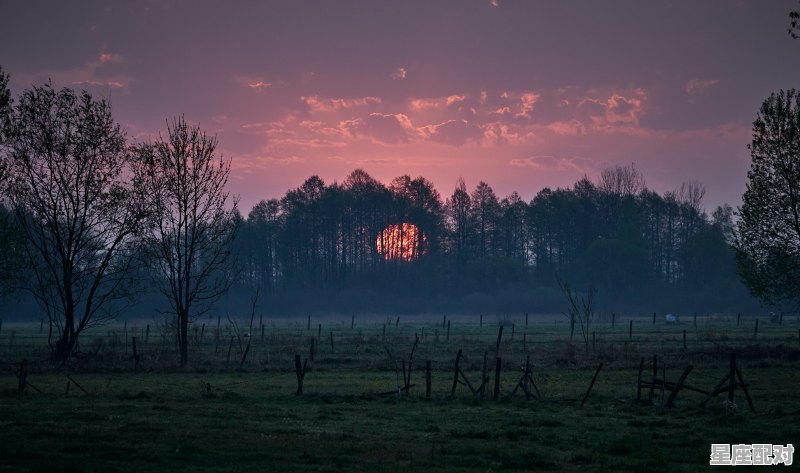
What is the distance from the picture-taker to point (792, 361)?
132 ft

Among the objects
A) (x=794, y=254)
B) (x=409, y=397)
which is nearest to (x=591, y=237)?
(x=794, y=254)

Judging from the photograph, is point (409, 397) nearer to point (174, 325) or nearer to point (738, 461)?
point (738, 461)

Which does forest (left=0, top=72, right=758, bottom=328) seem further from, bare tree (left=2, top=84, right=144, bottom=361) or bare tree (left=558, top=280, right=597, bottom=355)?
bare tree (left=2, top=84, right=144, bottom=361)

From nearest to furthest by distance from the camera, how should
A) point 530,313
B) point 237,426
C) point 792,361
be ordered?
1. point 237,426
2. point 792,361
3. point 530,313

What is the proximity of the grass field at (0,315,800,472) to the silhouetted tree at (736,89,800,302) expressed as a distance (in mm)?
4252

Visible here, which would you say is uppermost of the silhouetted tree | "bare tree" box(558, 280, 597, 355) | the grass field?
the silhouetted tree

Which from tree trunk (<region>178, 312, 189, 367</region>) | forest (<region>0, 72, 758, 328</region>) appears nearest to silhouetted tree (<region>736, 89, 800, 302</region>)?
tree trunk (<region>178, 312, 189, 367</region>)

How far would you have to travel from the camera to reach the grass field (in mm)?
15961

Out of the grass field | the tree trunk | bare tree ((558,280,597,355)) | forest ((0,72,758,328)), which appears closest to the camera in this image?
the grass field

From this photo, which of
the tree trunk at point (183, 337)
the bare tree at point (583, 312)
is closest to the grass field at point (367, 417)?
the tree trunk at point (183, 337)

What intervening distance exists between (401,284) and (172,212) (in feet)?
282

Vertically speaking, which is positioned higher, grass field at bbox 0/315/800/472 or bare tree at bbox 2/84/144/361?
bare tree at bbox 2/84/144/361

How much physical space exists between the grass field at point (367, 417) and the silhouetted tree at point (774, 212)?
13.9 ft

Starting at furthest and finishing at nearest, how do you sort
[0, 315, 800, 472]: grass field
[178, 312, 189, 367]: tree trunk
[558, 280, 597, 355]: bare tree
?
[558, 280, 597, 355]: bare tree < [178, 312, 189, 367]: tree trunk < [0, 315, 800, 472]: grass field
